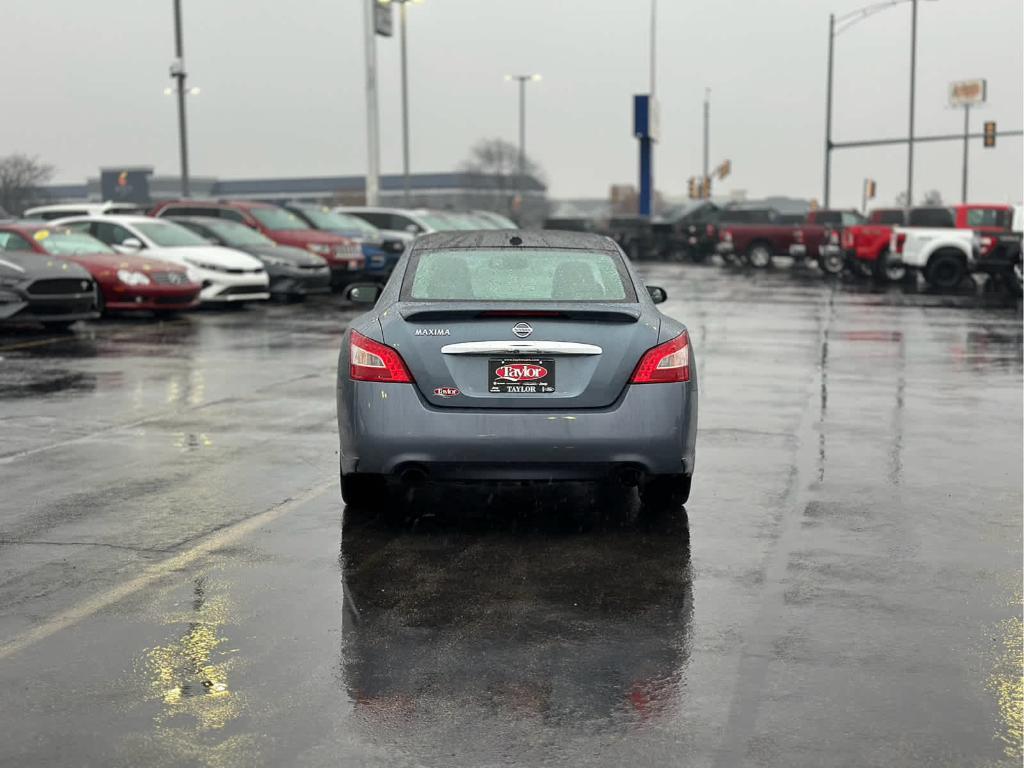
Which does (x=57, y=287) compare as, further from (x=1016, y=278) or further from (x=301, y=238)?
(x=1016, y=278)

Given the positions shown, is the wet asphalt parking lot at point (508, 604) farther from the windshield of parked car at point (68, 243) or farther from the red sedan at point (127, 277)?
the windshield of parked car at point (68, 243)

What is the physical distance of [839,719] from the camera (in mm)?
4734

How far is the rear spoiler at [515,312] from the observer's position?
23.8ft

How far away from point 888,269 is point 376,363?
31.2 m

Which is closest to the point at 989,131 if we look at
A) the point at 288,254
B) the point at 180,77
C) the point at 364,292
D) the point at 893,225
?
the point at 893,225

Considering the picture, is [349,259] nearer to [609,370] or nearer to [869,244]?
[869,244]

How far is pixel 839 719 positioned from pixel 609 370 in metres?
2.78

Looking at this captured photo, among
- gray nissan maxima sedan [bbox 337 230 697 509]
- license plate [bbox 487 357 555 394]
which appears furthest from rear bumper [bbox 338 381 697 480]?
license plate [bbox 487 357 555 394]

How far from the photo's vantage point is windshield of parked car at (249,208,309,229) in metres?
29.8

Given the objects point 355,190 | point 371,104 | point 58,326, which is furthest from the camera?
point 355,190

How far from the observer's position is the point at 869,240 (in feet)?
121

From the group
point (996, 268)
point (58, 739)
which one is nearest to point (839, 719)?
point (58, 739)

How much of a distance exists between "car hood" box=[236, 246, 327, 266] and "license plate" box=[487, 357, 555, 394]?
784 inches

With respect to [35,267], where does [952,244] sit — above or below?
below
